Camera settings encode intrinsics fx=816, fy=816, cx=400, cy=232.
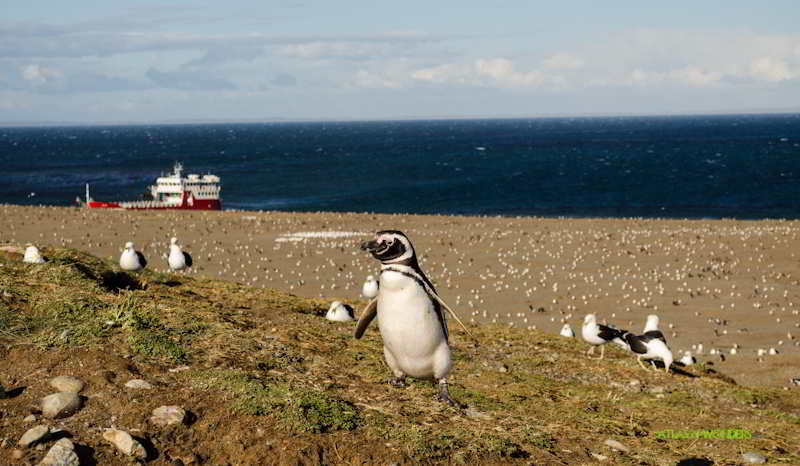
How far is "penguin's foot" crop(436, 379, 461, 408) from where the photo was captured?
856 cm

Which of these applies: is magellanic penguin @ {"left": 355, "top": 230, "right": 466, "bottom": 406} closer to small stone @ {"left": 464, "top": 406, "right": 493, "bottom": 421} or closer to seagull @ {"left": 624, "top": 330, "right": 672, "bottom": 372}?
small stone @ {"left": 464, "top": 406, "right": 493, "bottom": 421}

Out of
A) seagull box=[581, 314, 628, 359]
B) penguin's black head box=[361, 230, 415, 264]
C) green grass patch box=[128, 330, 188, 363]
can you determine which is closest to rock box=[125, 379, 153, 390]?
green grass patch box=[128, 330, 188, 363]

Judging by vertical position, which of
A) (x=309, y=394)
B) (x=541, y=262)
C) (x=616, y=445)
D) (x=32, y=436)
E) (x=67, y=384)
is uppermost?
(x=67, y=384)

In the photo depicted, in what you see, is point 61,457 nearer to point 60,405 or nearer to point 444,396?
point 60,405

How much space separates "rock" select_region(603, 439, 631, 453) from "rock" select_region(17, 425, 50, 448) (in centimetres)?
514

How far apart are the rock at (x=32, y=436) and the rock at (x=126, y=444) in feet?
1.59

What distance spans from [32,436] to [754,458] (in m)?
6.68

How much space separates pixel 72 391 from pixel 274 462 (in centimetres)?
208

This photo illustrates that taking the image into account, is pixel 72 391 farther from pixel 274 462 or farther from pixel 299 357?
pixel 299 357

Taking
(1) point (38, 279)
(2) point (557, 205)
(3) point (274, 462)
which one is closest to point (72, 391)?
(3) point (274, 462)

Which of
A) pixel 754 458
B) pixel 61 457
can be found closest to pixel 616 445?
pixel 754 458

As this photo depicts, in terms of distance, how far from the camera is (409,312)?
833 cm

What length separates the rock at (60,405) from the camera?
7.01 m

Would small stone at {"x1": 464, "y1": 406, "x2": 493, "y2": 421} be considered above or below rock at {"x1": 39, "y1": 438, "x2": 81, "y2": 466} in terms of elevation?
below
